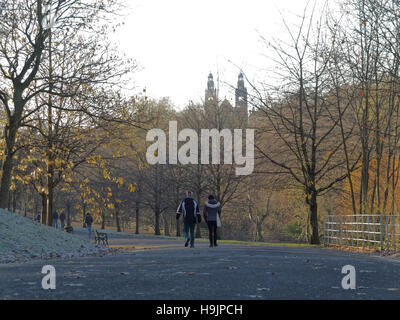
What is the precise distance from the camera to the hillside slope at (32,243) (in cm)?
1748

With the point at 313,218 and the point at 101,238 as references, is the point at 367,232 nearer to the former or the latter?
the point at 313,218

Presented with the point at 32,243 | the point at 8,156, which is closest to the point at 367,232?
the point at 32,243

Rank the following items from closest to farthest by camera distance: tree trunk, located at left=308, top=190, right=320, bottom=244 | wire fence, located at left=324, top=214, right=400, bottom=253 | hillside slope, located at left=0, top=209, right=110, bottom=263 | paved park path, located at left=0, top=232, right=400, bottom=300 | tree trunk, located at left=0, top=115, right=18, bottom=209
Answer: paved park path, located at left=0, top=232, right=400, bottom=300 → hillside slope, located at left=0, top=209, right=110, bottom=263 → wire fence, located at left=324, top=214, right=400, bottom=253 → tree trunk, located at left=0, top=115, right=18, bottom=209 → tree trunk, located at left=308, top=190, right=320, bottom=244

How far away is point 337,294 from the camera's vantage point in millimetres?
8109

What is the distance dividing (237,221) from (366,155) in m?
38.5

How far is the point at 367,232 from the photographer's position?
22.1 metres

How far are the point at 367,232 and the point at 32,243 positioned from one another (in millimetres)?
12612

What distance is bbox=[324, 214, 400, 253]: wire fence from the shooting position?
1995cm

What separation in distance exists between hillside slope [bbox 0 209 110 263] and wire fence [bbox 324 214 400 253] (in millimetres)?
10401

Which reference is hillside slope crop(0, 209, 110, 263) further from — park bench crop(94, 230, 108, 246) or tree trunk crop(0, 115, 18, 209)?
park bench crop(94, 230, 108, 246)

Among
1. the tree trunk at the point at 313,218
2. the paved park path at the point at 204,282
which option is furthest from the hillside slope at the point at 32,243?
the tree trunk at the point at 313,218

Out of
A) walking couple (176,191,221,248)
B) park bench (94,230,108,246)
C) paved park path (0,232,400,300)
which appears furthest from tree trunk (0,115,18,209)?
paved park path (0,232,400,300)

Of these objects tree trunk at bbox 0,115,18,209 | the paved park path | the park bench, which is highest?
tree trunk at bbox 0,115,18,209
